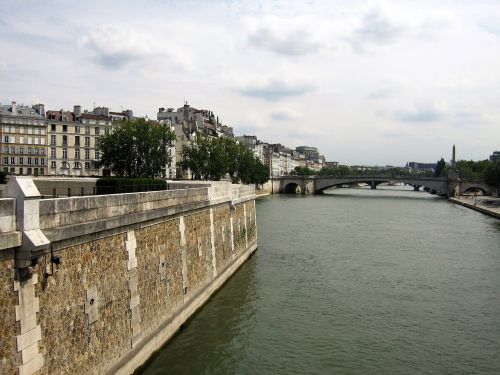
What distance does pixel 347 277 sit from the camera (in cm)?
2161

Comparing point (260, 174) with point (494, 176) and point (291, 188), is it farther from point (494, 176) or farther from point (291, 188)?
point (494, 176)

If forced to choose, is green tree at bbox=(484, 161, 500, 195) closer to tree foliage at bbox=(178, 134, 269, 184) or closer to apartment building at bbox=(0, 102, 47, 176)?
tree foliage at bbox=(178, 134, 269, 184)

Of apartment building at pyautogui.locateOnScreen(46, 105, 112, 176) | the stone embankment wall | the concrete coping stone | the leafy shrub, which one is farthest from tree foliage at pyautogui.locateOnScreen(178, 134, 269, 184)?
the concrete coping stone

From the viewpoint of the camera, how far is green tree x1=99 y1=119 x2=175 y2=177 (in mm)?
49875

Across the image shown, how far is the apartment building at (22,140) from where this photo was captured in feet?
178

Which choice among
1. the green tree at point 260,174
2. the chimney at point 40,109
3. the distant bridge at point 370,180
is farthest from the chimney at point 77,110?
the distant bridge at point 370,180

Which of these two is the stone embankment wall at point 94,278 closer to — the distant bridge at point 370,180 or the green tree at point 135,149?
the green tree at point 135,149

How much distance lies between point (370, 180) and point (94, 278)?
297ft

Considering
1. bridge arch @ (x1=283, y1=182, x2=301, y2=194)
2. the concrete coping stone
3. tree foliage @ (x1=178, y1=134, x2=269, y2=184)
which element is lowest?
bridge arch @ (x1=283, y1=182, x2=301, y2=194)

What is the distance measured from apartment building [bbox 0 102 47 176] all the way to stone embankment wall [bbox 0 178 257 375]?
44.6 m

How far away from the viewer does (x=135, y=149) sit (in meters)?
50.7

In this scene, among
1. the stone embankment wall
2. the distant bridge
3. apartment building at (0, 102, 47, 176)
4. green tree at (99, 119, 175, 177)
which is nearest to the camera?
the stone embankment wall

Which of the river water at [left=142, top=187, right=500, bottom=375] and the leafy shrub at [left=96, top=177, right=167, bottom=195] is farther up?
the leafy shrub at [left=96, top=177, right=167, bottom=195]

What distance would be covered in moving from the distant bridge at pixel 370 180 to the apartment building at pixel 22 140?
5021cm
